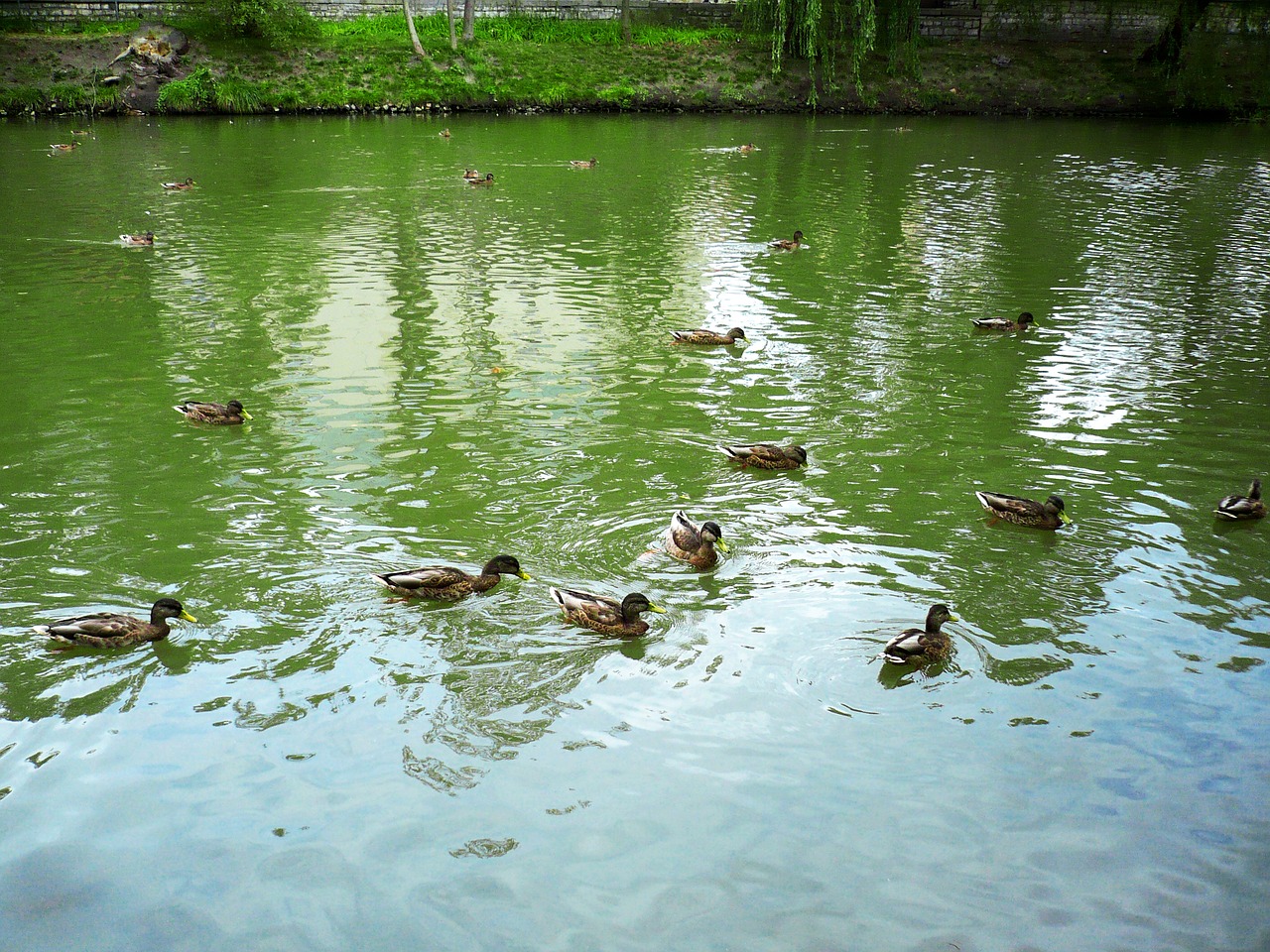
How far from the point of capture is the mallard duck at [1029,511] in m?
9.52

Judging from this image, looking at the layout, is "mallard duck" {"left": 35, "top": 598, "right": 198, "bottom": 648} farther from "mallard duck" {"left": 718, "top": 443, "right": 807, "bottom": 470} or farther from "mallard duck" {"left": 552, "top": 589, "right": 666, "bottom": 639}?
→ "mallard duck" {"left": 718, "top": 443, "right": 807, "bottom": 470}

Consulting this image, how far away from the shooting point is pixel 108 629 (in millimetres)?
7609

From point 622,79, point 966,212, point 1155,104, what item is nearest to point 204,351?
point 966,212

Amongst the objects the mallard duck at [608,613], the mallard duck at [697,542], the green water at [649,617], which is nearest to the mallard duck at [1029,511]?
the green water at [649,617]

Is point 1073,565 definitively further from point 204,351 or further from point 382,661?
point 204,351

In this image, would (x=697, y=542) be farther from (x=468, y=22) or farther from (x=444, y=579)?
(x=468, y=22)

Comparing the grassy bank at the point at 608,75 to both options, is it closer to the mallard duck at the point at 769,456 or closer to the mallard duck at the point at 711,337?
the mallard duck at the point at 711,337

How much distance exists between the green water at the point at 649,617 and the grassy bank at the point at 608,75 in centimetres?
3353

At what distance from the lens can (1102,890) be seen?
A: 19.0 ft

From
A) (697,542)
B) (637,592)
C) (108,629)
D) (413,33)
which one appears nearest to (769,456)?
(697,542)

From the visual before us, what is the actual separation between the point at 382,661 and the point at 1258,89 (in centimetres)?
5579

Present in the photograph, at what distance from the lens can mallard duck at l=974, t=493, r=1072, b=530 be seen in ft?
31.2

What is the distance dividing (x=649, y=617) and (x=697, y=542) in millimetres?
943

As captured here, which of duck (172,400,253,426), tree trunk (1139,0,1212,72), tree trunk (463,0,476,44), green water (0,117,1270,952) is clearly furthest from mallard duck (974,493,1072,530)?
tree trunk (463,0,476,44)
